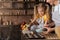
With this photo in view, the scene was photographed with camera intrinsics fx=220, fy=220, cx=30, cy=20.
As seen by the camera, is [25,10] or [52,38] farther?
[25,10]

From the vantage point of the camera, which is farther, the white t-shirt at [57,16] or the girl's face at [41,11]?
the girl's face at [41,11]

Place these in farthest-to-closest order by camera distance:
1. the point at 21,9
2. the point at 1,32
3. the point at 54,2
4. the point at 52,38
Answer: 1. the point at 21,9
2. the point at 1,32
3. the point at 54,2
4. the point at 52,38

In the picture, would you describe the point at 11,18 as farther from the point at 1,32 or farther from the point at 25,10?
the point at 1,32

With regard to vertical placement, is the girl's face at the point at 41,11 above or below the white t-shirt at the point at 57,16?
below

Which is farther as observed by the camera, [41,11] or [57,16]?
[41,11]

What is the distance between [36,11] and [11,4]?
8.05 feet

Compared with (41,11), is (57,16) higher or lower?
higher

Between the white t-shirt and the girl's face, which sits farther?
the girl's face

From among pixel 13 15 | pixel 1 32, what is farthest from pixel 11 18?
pixel 1 32

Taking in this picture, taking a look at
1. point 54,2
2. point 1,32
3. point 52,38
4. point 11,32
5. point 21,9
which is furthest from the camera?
point 21,9

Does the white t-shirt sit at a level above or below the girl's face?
above

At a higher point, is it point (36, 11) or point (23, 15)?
point (36, 11)

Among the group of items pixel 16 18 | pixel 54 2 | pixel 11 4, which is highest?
pixel 54 2

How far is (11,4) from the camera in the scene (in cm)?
563
